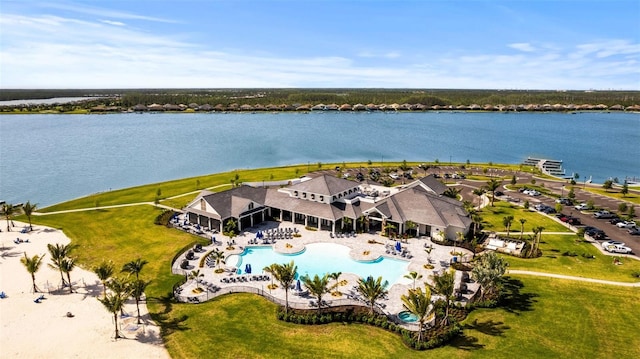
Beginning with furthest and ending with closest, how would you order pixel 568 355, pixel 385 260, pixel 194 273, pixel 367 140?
pixel 367 140 < pixel 385 260 < pixel 194 273 < pixel 568 355

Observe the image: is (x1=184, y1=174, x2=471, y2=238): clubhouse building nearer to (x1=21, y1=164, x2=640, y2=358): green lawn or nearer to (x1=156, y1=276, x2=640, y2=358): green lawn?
(x1=21, y1=164, x2=640, y2=358): green lawn

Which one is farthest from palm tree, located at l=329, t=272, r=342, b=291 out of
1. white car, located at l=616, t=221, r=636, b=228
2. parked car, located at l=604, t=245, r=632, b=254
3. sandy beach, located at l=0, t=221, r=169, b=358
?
white car, located at l=616, t=221, r=636, b=228

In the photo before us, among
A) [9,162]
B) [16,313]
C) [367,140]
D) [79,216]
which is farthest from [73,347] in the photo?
[367,140]

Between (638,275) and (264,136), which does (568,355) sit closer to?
(638,275)

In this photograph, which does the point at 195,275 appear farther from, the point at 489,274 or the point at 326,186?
the point at 489,274

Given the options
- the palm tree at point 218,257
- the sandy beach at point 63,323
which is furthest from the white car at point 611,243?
the sandy beach at point 63,323
